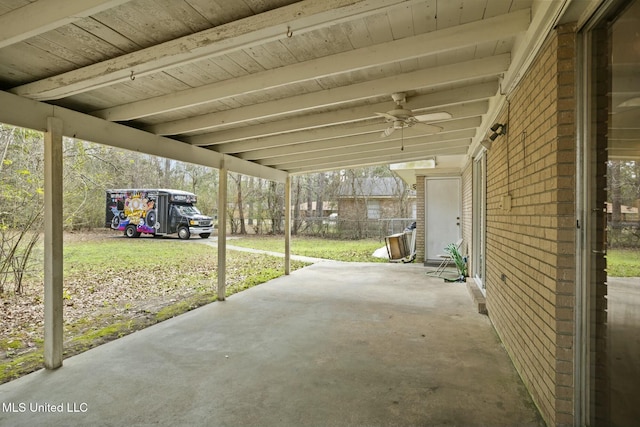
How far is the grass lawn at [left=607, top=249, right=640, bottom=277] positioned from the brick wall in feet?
0.71

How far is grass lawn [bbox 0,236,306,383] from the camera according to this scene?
4.16 meters

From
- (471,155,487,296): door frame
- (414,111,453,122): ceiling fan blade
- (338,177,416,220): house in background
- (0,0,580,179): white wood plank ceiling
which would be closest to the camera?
(0,0,580,179): white wood plank ceiling

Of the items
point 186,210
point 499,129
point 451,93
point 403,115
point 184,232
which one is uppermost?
point 451,93

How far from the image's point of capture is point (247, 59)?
275 cm

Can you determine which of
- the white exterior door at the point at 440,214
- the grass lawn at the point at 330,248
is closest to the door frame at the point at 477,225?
the white exterior door at the point at 440,214

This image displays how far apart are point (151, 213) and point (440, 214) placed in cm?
1244

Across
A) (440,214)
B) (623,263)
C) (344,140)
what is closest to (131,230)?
(440,214)

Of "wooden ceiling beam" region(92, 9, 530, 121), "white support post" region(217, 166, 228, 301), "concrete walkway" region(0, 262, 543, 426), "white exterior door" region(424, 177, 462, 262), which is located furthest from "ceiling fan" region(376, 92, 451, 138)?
"white exterior door" region(424, 177, 462, 262)

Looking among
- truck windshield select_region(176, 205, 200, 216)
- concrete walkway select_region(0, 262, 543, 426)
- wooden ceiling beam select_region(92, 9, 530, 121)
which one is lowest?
concrete walkway select_region(0, 262, 543, 426)

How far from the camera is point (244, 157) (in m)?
6.27

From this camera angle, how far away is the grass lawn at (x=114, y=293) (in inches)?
164

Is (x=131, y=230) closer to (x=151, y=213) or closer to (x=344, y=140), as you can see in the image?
(x=151, y=213)

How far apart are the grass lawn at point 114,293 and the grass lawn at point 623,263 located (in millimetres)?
4525

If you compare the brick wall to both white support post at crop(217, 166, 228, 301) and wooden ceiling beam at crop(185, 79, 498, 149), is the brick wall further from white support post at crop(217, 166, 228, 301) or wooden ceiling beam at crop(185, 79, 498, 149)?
white support post at crop(217, 166, 228, 301)
